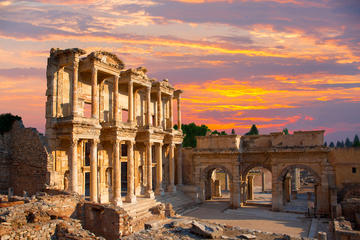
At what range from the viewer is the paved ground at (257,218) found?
71.9ft

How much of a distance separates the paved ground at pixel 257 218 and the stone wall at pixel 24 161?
12.8 metres

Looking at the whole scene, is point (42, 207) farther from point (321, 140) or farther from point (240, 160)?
point (321, 140)

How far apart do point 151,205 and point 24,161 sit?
10.8 m

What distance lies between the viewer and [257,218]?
84.2ft

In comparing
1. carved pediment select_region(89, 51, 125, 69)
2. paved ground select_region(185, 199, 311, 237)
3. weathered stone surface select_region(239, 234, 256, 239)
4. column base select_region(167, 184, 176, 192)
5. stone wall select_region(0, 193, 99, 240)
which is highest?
carved pediment select_region(89, 51, 125, 69)

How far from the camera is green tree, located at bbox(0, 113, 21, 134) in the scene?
75.3 ft

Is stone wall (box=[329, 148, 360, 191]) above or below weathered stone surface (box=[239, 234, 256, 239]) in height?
above

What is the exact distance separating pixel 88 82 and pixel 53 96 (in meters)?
4.10

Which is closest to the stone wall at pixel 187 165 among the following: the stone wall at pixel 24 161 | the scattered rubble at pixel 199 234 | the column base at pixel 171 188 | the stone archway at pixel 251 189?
the column base at pixel 171 188

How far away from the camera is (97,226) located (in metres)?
15.1

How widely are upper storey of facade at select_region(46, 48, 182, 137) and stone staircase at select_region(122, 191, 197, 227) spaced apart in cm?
664

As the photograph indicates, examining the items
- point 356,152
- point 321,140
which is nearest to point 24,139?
point 321,140

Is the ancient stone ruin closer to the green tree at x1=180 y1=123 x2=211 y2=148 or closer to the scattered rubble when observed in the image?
the scattered rubble

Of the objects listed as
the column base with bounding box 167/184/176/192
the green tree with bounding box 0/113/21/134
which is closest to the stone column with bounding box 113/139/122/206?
the green tree with bounding box 0/113/21/134
